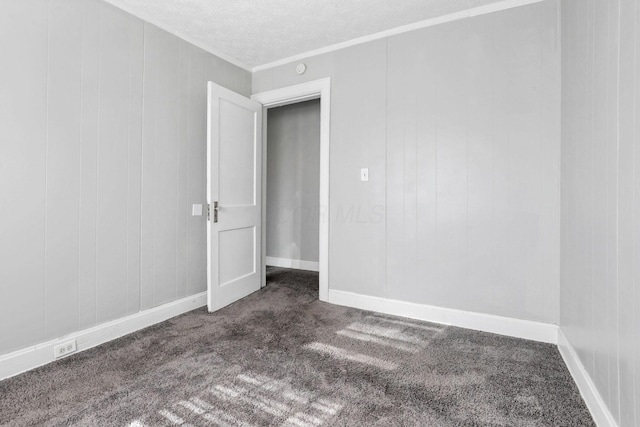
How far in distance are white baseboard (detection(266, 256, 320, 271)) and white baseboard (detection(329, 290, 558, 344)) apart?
1.61 m

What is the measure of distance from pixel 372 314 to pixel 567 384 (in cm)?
140

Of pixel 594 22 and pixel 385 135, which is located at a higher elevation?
pixel 594 22

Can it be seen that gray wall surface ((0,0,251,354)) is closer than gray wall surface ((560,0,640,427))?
No

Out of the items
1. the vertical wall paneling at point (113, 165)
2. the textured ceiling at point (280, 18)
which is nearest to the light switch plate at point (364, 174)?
the textured ceiling at point (280, 18)

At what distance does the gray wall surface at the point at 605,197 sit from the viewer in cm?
111

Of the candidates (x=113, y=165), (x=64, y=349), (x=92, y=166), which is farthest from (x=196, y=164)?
(x=64, y=349)

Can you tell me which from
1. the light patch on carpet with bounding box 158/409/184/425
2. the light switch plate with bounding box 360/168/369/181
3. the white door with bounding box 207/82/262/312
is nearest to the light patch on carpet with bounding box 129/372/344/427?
the light patch on carpet with bounding box 158/409/184/425

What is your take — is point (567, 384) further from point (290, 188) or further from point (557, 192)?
point (290, 188)

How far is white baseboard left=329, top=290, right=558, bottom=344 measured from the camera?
227cm

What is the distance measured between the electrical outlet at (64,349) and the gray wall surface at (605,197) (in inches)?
112

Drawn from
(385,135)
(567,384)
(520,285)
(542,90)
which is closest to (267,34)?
(385,135)

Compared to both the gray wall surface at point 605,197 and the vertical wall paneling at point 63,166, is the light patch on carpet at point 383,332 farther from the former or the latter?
the vertical wall paneling at point 63,166

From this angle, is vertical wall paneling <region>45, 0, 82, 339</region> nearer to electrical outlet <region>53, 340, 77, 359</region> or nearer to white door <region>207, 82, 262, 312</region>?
electrical outlet <region>53, 340, 77, 359</region>

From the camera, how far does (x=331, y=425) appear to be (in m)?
1.39
